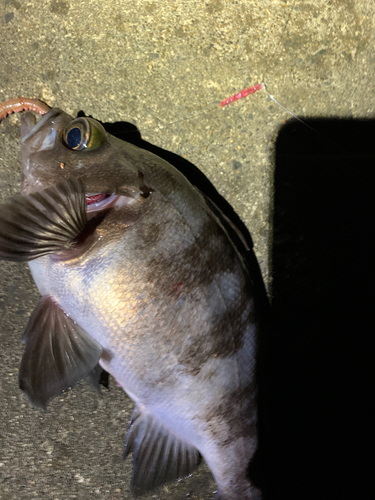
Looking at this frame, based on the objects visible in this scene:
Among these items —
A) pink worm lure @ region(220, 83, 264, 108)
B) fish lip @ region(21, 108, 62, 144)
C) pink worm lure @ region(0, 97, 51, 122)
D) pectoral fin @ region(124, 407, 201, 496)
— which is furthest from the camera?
pink worm lure @ region(220, 83, 264, 108)

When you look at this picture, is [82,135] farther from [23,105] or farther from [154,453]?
[154,453]

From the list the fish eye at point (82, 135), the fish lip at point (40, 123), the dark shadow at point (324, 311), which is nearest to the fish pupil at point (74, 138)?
the fish eye at point (82, 135)

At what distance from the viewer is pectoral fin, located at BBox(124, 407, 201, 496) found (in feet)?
4.77

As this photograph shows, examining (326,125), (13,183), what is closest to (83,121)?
(13,183)

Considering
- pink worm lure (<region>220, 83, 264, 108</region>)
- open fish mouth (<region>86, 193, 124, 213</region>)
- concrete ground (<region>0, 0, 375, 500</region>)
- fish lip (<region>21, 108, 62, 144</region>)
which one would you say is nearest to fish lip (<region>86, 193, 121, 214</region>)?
open fish mouth (<region>86, 193, 124, 213</region>)

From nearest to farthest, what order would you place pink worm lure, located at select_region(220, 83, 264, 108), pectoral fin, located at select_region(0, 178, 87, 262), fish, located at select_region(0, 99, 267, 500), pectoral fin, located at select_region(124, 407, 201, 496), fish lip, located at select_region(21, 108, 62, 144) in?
pectoral fin, located at select_region(0, 178, 87, 262)
fish, located at select_region(0, 99, 267, 500)
fish lip, located at select_region(21, 108, 62, 144)
pectoral fin, located at select_region(124, 407, 201, 496)
pink worm lure, located at select_region(220, 83, 264, 108)

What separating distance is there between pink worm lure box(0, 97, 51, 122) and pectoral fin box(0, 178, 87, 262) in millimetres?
738

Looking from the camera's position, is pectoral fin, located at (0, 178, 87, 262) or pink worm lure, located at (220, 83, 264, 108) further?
pink worm lure, located at (220, 83, 264, 108)

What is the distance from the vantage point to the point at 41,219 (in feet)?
3.76

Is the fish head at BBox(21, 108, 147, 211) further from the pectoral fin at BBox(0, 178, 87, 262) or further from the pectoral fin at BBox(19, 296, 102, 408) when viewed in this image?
the pectoral fin at BBox(19, 296, 102, 408)

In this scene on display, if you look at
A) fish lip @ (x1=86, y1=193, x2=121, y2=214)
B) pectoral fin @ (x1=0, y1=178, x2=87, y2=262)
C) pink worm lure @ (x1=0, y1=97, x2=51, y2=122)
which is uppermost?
pink worm lure @ (x1=0, y1=97, x2=51, y2=122)

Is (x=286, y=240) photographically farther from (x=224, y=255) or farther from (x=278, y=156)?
(x=224, y=255)

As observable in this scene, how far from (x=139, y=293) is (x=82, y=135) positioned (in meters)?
0.72

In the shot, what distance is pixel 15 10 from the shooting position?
5.36 ft
